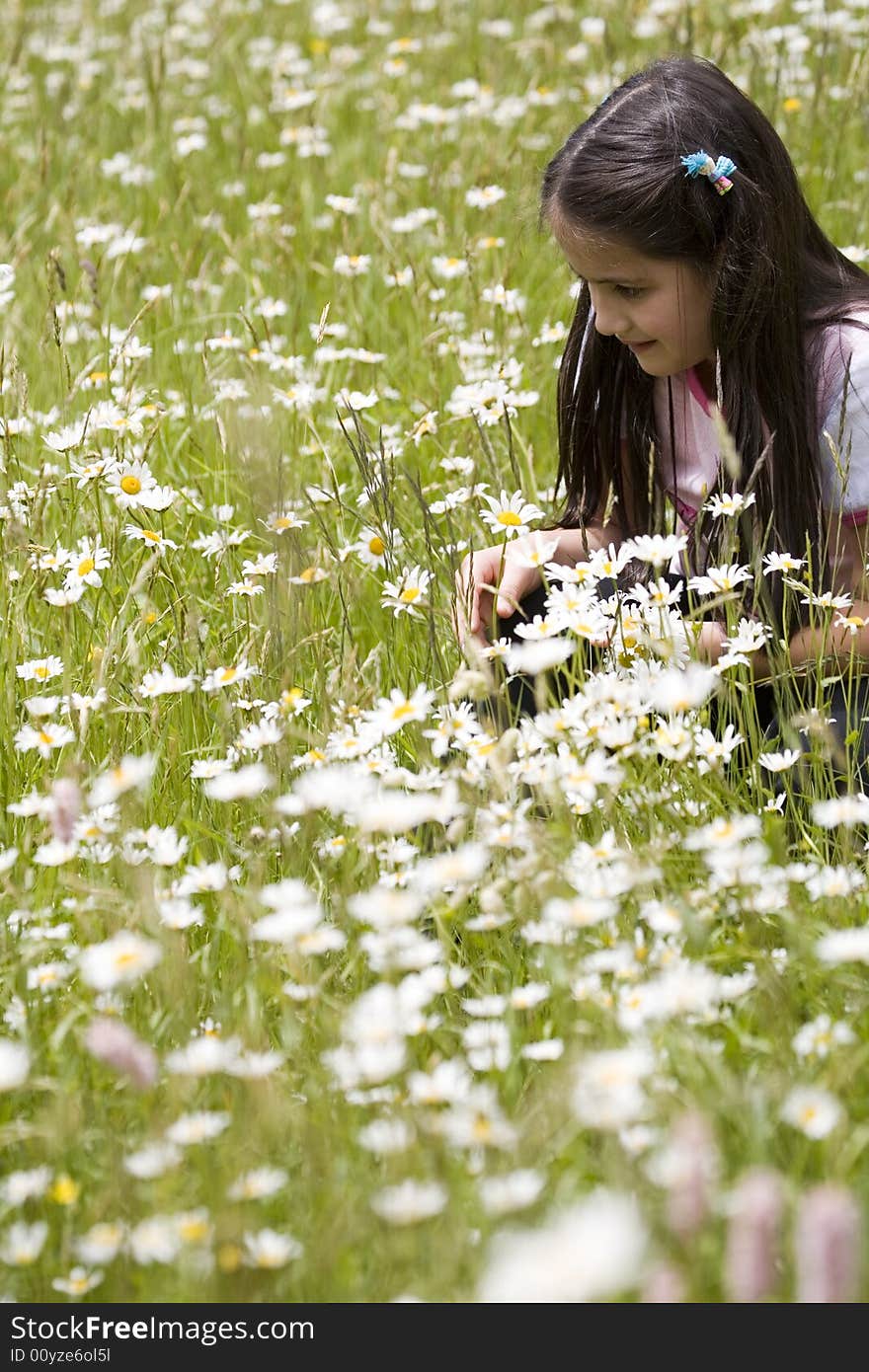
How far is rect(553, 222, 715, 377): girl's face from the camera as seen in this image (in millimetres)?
2236

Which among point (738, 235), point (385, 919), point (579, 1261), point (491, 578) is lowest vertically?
point (491, 578)

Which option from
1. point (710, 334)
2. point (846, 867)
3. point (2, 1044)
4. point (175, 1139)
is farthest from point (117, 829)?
point (710, 334)

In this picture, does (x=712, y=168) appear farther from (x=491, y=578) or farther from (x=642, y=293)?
(x=491, y=578)

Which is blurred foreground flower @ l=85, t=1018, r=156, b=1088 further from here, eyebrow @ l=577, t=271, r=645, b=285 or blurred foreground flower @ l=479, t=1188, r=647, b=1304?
eyebrow @ l=577, t=271, r=645, b=285

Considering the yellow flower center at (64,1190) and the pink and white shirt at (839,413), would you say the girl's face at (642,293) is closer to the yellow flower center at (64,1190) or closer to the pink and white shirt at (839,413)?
the pink and white shirt at (839,413)

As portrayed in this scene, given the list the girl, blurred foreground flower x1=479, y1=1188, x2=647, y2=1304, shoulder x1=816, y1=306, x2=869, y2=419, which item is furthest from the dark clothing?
blurred foreground flower x1=479, y1=1188, x2=647, y2=1304

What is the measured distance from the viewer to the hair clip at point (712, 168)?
218 centimetres

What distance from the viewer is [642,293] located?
7.41 ft

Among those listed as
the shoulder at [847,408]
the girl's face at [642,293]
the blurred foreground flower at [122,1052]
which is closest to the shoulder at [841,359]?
the shoulder at [847,408]

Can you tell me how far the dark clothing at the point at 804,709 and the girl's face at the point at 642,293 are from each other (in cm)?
40

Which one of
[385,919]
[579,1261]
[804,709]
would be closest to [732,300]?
[804,709]

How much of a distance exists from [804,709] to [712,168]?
76 cm

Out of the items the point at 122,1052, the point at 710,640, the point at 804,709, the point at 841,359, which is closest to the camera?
the point at 122,1052

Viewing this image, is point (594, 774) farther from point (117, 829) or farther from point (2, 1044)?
point (2, 1044)
